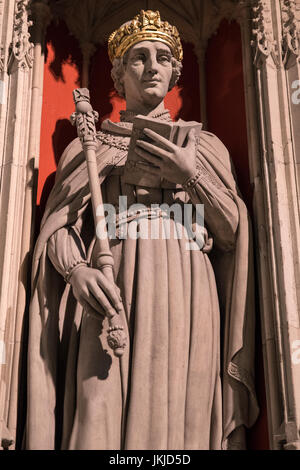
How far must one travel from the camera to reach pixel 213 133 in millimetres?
7914

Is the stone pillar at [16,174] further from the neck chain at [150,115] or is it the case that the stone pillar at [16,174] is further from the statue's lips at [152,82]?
the statue's lips at [152,82]

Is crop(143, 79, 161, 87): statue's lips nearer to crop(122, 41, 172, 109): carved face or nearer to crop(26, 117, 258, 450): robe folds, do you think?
crop(122, 41, 172, 109): carved face

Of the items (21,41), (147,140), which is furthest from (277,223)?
(21,41)

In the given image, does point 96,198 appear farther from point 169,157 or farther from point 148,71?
point 148,71

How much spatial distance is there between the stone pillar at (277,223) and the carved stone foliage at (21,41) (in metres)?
1.79

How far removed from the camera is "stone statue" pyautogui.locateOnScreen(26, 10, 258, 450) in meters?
5.82

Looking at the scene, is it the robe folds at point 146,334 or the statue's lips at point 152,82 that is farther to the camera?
the statue's lips at point 152,82

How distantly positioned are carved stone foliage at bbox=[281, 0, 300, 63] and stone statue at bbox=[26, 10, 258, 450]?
96cm

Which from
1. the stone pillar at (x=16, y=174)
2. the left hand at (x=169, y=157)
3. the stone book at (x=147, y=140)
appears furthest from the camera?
the stone book at (x=147, y=140)

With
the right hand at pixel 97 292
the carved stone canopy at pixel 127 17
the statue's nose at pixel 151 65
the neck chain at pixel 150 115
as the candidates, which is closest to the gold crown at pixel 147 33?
the statue's nose at pixel 151 65

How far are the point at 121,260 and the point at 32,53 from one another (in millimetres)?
2032

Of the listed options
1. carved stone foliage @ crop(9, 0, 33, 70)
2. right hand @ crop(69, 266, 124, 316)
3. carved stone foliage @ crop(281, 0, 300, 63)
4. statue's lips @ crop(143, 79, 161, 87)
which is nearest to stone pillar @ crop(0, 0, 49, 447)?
carved stone foliage @ crop(9, 0, 33, 70)

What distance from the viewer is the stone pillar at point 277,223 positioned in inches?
232

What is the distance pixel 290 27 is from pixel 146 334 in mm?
2843
